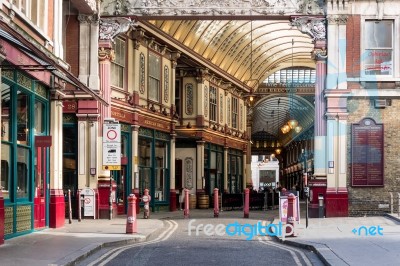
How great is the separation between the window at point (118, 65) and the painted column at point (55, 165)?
328 inches

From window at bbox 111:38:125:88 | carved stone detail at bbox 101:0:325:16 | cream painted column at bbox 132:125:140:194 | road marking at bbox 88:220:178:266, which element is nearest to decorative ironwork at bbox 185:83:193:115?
cream painted column at bbox 132:125:140:194

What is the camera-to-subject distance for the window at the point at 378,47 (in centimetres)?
2944

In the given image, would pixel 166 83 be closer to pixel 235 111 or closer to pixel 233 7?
pixel 233 7

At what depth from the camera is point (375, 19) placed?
29.4 metres

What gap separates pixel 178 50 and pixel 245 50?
1424 cm

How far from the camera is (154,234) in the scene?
22.3m

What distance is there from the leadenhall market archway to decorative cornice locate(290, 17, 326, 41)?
0.03 m

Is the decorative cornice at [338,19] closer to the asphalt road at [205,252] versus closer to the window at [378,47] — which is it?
the window at [378,47]

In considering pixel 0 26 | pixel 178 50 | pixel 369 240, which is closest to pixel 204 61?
pixel 178 50

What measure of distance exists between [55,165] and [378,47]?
1224 centimetres

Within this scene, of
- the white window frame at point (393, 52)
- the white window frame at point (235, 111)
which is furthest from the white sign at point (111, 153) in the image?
the white window frame at point (235, 111)

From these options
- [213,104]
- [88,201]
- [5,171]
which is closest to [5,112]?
[5,171]

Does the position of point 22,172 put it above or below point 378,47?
below

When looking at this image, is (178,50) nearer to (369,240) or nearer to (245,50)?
(245,50)
